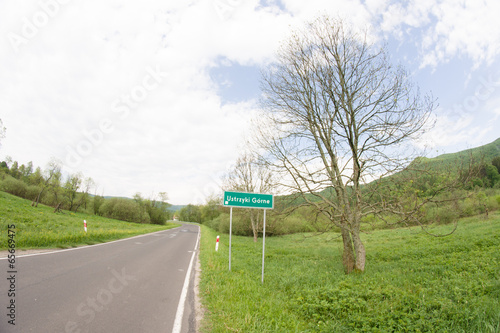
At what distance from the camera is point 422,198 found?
25.3 feet

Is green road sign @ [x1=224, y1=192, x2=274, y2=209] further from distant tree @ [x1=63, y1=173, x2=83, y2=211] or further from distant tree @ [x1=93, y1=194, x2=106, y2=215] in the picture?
distant tree @ [x1=93, y1=194, x2=106, y2=215]

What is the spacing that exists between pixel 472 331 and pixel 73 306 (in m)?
6.87

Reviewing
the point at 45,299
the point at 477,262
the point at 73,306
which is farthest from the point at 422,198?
the point at 45,299

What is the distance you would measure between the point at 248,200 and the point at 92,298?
481 cm

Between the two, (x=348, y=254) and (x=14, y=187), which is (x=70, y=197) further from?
(x=348, y=254)

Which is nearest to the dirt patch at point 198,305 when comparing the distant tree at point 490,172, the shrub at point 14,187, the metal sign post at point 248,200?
the metal sign post at point 248,200

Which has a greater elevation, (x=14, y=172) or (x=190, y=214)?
(x=14, y=172)

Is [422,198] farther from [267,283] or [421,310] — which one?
[267,283]

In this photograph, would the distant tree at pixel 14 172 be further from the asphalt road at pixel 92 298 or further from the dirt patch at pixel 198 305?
the dirt patch at pixel 198 305

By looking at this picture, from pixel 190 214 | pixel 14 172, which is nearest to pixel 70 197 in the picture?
pixel 14 172

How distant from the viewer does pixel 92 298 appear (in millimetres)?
4711

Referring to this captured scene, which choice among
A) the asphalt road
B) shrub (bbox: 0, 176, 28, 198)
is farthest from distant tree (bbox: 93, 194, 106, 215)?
the asphalt road

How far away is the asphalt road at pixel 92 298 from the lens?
142 inches

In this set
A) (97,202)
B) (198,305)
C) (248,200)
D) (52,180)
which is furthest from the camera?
(97,202)
